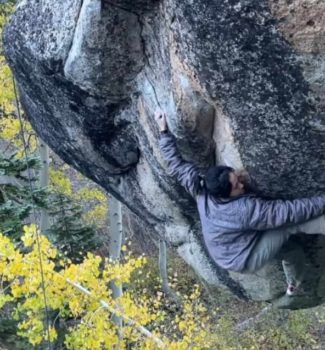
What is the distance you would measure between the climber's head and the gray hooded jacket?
9cm

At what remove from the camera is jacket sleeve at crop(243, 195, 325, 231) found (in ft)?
17.4

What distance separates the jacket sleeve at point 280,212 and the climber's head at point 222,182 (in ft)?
0.58

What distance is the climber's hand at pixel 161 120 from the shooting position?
19.1 ft

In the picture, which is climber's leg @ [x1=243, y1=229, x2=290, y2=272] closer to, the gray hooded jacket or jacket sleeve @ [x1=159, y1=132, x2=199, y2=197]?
the gray hooded jacket

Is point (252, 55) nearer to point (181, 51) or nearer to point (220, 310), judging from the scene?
point (181, 51)

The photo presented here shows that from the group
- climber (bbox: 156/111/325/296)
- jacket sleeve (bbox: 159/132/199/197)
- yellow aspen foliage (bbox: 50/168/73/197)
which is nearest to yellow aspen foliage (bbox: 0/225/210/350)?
jacket sleeve (bbox: 159/132/199/197)

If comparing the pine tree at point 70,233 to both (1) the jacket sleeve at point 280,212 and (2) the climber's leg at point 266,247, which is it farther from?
(1) the jacket sleeve at point 280,212

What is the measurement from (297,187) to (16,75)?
145 inches

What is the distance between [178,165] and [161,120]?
468mm

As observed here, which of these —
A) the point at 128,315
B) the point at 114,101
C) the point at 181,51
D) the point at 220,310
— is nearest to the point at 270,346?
the point at 220,310

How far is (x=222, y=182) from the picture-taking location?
17.6 feet

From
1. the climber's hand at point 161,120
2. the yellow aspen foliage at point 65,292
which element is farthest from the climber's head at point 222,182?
the yellow aspen foliage at point 65,292

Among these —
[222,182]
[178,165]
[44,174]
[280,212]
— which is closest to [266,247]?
[280,212]

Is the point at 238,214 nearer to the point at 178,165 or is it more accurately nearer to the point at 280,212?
the point at 280,212
